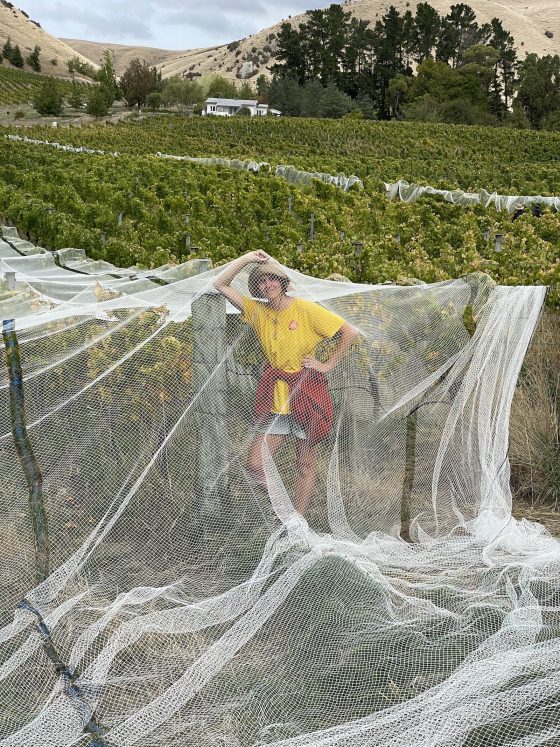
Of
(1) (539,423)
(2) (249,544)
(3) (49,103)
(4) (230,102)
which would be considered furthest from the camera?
(4) (230,102)

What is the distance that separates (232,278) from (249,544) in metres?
1.33

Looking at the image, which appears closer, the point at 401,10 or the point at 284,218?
the point at 284,218

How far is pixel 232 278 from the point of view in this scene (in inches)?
178

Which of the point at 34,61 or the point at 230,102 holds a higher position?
the point at 34,61

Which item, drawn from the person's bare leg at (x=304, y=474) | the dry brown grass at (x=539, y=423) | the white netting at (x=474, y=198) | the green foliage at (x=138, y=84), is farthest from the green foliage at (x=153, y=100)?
the person's bare leg at (x=304, y=474)

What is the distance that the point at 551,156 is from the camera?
49.2m

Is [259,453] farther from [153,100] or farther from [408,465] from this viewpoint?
[153,100]

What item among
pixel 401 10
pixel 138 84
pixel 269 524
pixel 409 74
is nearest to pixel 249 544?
→ pixel 269 524

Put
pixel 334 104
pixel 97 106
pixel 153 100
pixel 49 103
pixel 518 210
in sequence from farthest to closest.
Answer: pixel 153 100 → pixel 49 103 → pixel 97 106 → pixel 334 104 → pixel 518 210

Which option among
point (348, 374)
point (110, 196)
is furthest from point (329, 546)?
point (110, 196)

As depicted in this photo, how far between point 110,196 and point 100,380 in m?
16.3

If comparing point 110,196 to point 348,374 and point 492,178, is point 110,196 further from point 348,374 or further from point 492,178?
point 492,178

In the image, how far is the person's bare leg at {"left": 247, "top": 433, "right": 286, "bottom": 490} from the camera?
421 cm

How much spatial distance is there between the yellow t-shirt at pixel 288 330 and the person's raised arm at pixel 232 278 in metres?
0.04
